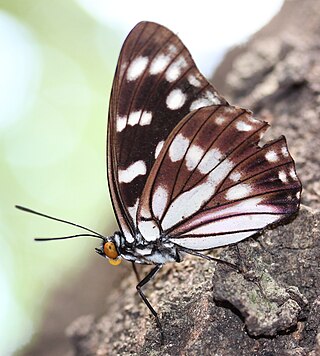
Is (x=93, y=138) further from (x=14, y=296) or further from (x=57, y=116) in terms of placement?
(x=14, y=296)

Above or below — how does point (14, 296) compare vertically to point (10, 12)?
below

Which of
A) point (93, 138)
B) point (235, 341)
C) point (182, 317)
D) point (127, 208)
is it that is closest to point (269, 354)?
point (235, 341)

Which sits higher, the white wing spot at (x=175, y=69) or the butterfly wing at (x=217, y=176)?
the white wing spot at (x=175, y=69)

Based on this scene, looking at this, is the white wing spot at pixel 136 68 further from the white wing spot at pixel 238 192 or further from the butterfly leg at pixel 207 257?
the butterfly leg at pixel 207 257

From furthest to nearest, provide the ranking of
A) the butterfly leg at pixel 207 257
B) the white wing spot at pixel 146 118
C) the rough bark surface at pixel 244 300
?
1. the white wing spot at pixel 146 118
2. the butterfly leg at pixel 207 257
3. the rough bark surface at pixel 244 300

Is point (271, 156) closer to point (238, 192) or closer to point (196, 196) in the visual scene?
point (238, 192)

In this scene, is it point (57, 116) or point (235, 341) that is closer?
point (235, 341)

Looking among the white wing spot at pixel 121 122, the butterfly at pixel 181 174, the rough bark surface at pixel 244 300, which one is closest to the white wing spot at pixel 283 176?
the butterfly at pixel 181 174

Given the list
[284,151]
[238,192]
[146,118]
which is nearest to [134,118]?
[146,118]
